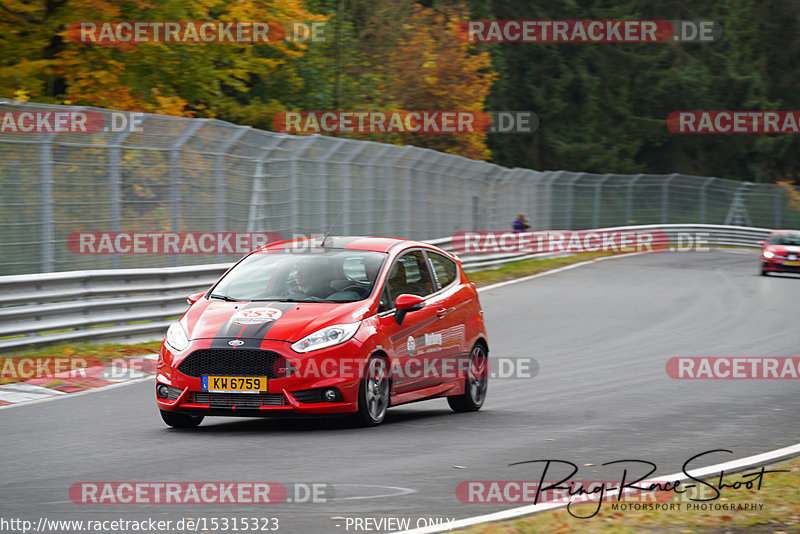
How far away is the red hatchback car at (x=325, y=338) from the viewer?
30.0 ft

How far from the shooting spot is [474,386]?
11.5 meters

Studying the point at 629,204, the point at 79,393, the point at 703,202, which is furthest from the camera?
the point at 703,202

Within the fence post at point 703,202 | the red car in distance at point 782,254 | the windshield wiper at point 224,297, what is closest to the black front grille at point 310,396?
the windshield wiper at point 224,297

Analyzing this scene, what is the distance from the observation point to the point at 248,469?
25.3 feet

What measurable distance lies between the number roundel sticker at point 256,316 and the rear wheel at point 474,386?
2.50m

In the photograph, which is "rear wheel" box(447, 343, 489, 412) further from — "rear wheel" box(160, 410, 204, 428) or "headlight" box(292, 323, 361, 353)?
"rear wheel" box(160, 410, 204, 428)

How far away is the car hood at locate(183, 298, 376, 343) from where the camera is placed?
364 inches

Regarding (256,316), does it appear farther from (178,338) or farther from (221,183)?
(221,183)

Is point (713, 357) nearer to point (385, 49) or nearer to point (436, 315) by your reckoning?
point (436, 315)

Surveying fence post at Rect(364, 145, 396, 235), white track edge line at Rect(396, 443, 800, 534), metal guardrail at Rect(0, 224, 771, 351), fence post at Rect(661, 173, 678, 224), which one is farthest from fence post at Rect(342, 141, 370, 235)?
fence post at Rect(661, 173, 678, 224)

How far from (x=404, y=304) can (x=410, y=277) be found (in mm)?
790

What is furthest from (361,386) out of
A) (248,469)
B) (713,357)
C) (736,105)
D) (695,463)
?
(736,105)

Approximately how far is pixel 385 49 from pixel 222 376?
114ft

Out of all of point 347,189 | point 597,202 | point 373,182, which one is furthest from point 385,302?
point 597,202
